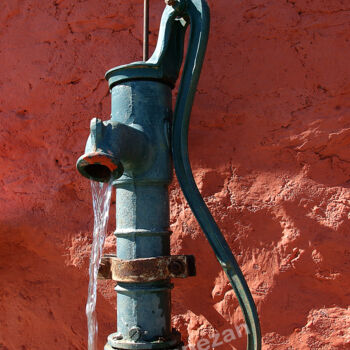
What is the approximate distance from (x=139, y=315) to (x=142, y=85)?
1.51ft

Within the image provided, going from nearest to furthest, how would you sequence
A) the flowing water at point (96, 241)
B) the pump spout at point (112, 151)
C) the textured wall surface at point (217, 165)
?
the pump spout at point (112, 151), the flowing water at point (96, 241), the textured wall surface at point (217, 165)

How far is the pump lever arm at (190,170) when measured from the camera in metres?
0.91

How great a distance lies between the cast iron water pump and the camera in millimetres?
890

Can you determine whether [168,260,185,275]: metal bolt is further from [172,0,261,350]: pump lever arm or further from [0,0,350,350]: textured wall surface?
[0,0,350,350]: textured wall surface

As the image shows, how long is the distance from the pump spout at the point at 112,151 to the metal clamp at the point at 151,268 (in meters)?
0.17

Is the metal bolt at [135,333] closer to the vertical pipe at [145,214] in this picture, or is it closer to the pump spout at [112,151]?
the vertical pipe at [145,214]

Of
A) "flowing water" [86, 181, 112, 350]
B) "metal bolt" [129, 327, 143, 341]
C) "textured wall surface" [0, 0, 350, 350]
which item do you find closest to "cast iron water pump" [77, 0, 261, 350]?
"metal bolt" [129, 327, 143, 341]

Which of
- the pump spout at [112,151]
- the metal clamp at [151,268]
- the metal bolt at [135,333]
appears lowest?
the metal bolt at [135,333]

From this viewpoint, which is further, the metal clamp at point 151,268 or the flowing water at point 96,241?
the flowing water at point 96,241

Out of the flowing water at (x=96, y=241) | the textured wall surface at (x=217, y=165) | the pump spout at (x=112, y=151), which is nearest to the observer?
the pump spout at (x=112, y=151)

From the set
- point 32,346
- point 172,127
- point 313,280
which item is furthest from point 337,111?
point 32,346

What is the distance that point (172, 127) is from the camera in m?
0.96

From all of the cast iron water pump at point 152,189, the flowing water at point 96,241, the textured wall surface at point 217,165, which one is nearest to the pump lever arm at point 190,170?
the cast iron water pump at point 152,189

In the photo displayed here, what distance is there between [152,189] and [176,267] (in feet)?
0.54
